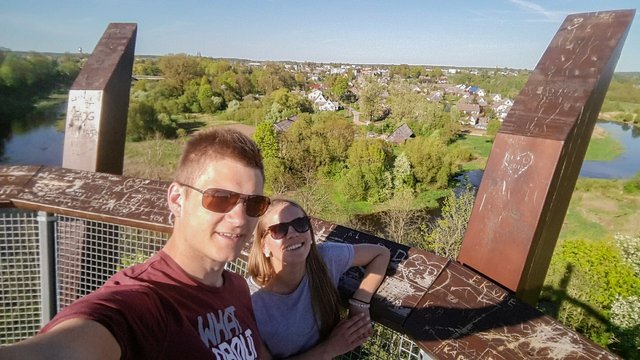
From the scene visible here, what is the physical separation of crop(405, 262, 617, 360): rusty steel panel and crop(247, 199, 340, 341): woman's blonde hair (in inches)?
12.1

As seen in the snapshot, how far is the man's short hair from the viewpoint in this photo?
45.6 inches

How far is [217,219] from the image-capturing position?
3.71ft

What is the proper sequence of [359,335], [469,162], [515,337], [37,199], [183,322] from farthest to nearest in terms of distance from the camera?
[469,162] < [37,199] < [359,335] < [515,337] < [183,322]

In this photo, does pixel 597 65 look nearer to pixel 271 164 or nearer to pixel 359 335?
pixel 359 335

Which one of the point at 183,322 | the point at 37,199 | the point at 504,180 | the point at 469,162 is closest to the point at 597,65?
the point at 504,180

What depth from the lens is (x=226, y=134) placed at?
1190mm

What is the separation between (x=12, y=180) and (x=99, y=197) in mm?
526

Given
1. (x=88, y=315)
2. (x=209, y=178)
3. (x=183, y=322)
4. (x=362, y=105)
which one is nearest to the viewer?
(x=88, y=315)

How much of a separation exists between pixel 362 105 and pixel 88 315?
165ft

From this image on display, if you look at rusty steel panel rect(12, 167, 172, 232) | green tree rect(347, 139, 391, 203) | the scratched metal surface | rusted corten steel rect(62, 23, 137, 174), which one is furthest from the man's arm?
green tree rect(347, 139, 391, 203)

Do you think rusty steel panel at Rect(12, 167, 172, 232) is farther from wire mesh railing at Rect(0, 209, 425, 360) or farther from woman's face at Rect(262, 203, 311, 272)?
woman's face at Rect(262, 203, 311, 272)

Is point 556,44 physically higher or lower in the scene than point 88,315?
higher

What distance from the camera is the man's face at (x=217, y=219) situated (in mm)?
1129

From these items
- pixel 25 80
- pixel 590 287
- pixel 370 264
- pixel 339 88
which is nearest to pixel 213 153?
pixel 370 264
